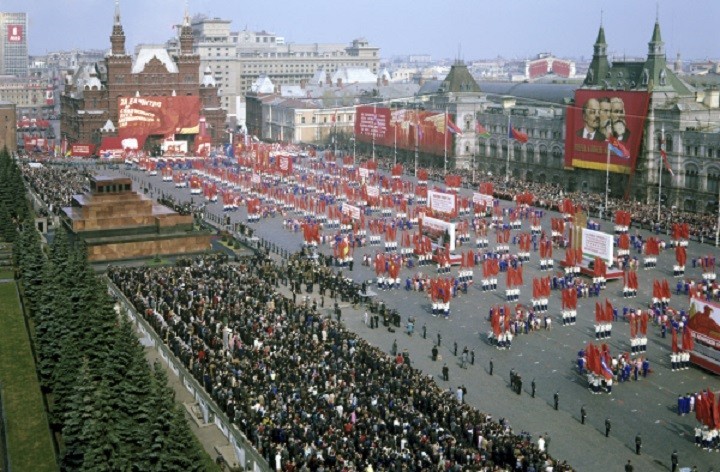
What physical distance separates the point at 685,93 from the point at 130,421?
7151 cm

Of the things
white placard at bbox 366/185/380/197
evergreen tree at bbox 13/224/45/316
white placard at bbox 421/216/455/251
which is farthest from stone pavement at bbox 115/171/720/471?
white placard at bbox 366/185/380/197

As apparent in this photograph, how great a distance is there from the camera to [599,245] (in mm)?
54375

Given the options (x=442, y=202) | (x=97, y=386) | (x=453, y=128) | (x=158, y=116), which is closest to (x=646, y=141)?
(x=442, y=202)

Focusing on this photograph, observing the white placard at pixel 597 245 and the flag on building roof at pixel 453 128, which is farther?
the flag on building roof at pixel 453 128

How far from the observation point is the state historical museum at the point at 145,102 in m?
124

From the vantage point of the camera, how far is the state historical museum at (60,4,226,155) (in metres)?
124

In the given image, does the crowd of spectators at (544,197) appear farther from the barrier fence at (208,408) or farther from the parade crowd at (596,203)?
the barrier fence at (208,408)

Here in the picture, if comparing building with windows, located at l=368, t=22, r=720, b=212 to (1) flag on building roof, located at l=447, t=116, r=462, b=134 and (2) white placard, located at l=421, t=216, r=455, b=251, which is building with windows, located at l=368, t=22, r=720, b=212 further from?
(2) white placard, located at l=421, t=216, r=455, b=251

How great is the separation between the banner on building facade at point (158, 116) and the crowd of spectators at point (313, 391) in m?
79.2

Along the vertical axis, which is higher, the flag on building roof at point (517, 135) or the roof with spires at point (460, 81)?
the roof with spires at point (460, 81)

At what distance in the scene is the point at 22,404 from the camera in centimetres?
3291

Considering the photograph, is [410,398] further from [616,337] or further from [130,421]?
[616,337]

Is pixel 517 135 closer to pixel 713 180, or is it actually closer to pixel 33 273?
pixel 713 180

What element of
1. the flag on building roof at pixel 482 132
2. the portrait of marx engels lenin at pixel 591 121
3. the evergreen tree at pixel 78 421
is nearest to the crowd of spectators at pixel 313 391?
the evergreen tree at pixel 78 421
